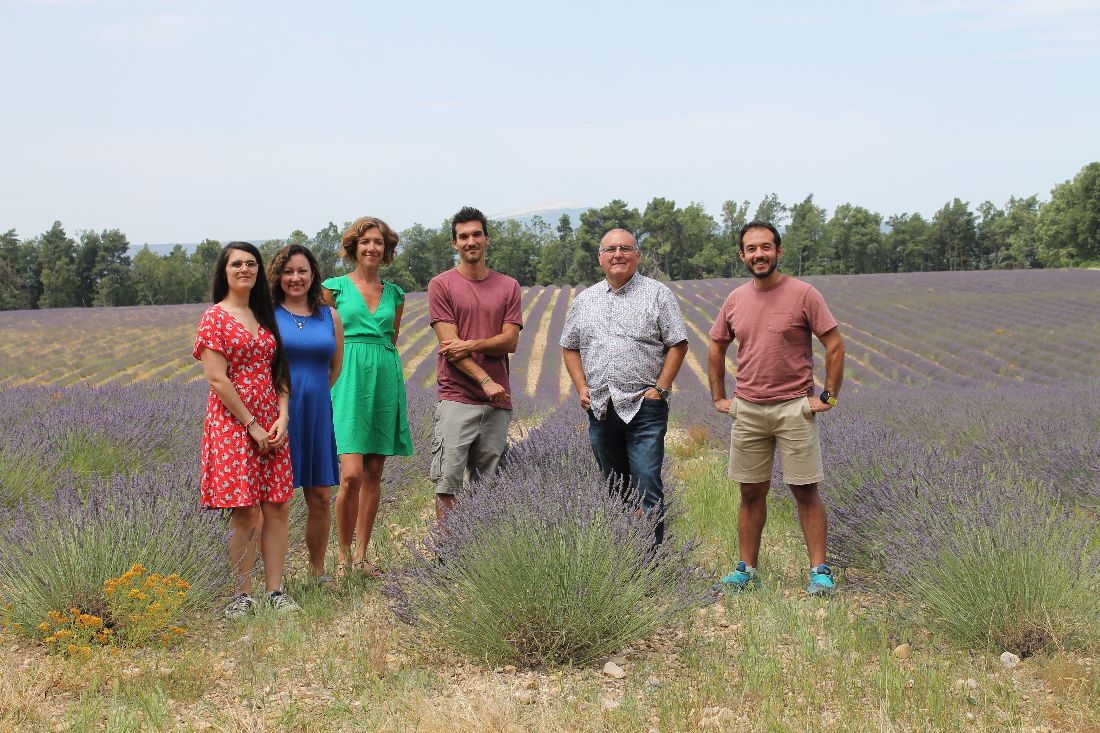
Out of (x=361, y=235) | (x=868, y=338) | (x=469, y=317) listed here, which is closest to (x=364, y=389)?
(x=469, y=317)

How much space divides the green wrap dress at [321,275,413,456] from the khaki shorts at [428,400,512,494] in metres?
0.26

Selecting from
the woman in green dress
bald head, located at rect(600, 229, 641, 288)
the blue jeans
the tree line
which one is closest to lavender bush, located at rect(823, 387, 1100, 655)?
the blue jeans

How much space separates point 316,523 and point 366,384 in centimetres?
71

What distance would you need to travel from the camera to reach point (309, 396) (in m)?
3.97

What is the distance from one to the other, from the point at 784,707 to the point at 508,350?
212 centimetres

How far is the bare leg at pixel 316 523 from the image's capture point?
4.03 meters

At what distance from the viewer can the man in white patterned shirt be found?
3.91m

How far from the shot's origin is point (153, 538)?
138 inches

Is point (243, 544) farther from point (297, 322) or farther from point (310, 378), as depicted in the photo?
point (297, 322)

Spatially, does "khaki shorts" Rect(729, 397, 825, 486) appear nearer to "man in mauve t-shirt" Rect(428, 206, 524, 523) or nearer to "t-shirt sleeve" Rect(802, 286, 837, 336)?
"t-shirt sleeve" Rect(802, 286, 837, 336)

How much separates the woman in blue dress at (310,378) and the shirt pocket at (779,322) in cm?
200

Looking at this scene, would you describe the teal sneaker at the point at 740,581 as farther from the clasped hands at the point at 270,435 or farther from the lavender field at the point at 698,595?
the clasped hands at the point at 270,435

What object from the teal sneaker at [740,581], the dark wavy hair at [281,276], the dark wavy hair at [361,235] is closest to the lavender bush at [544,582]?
the teal sneaker at [740,581]

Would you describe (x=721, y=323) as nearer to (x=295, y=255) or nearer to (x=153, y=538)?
(x=295, y=255)
